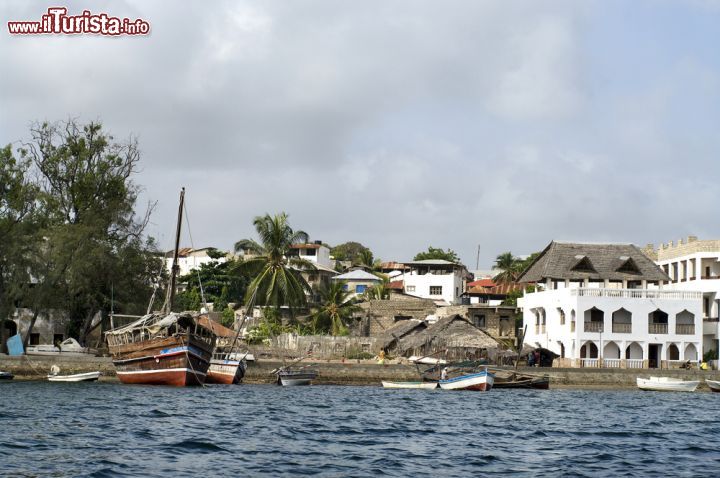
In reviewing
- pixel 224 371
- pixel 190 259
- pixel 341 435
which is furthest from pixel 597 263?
pixel 190 259

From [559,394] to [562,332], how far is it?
52.3ft

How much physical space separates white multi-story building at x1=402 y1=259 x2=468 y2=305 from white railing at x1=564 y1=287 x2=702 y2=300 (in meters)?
38.2

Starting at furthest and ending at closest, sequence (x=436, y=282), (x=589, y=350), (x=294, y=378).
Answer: (x=436, y=282) < (x=589, y=350) < (x=294, y=378)

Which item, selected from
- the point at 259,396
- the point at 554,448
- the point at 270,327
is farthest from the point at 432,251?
the point at 554,448

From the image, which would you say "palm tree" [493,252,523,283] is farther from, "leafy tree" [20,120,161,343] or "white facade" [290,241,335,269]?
"leafy tree" [20,120,161,343]

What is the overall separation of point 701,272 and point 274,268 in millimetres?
31112

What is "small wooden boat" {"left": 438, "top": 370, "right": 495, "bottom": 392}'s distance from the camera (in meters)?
56.8

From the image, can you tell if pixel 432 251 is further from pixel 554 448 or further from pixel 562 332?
pixel 554 448

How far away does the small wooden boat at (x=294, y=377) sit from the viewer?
58.6 meters

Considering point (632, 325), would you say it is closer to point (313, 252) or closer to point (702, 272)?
point (702, 272)

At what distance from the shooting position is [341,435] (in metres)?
30.4

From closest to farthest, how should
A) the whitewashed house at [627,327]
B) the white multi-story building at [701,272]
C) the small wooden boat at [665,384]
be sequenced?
the small wooden boat at [665,384] → the whitewashed house at [627,327] → the white multi-story building at [701,272]

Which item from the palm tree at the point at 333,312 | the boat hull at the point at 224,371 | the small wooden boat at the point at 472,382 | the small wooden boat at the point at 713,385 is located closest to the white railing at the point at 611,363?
the small wooden boat at the point at 713,385

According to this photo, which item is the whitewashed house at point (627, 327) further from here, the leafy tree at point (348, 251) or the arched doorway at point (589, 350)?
the leafy tree at point (348, 251)
